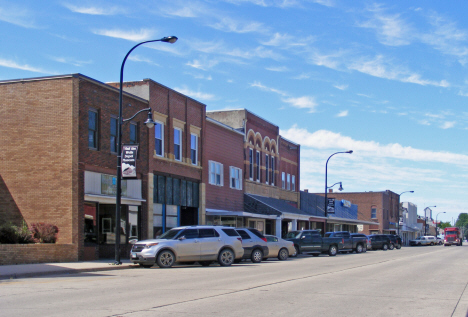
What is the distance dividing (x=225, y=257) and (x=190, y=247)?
73.4 inches

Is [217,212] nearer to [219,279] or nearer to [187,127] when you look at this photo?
[187,127]

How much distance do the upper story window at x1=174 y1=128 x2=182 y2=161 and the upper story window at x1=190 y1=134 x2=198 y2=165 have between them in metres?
1.40

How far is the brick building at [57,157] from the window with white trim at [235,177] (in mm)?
15438

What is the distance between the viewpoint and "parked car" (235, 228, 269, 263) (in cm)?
2695

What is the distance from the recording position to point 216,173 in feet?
127

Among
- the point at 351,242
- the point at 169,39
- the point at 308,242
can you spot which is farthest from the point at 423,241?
the point at 169,39

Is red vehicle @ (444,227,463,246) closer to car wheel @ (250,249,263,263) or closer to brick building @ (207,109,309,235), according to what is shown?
brick building @ (207,109,309,235)

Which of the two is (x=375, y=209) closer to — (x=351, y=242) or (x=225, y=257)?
(x=351, y=242)

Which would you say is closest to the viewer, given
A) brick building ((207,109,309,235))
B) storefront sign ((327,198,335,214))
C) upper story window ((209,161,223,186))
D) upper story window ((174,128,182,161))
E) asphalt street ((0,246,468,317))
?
asphalt street ((0,246,468,317))

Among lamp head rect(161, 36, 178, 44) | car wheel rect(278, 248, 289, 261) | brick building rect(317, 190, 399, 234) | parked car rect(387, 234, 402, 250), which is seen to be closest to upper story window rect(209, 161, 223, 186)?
car wheel rect(278, 248, 289, 261)

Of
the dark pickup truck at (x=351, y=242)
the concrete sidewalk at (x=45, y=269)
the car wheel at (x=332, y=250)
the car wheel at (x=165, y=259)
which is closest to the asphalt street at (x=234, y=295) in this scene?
the concrete sidewalk at (x=45, y=269)

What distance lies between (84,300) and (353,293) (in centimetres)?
616

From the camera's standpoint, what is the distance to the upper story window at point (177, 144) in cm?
3384

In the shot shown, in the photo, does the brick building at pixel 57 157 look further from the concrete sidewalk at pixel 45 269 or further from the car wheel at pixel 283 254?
the car wheel at pixel 283 254
